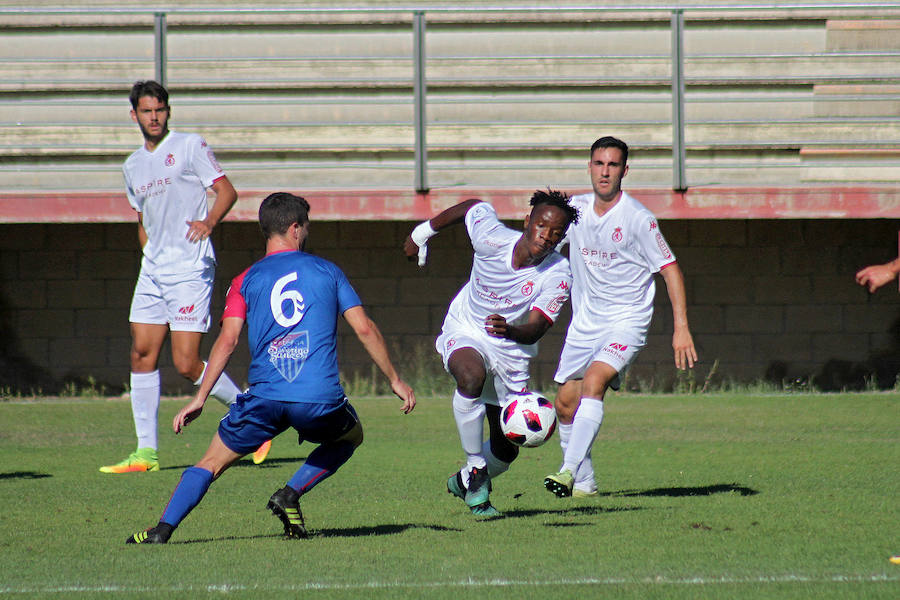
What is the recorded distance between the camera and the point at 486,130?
13.1m

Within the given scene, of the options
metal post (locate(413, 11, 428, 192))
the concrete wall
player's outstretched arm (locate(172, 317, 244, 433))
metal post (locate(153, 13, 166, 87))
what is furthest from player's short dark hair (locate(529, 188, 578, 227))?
the concrete wall

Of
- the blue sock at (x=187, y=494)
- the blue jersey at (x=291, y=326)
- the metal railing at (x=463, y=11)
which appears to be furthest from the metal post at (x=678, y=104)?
the blue sock at (x=187, y=494)

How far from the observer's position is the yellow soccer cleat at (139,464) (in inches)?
336

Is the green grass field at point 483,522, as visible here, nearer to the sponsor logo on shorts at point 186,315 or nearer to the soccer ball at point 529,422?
the soccer ball at point 529,422

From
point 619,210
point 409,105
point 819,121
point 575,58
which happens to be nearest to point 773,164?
point 819,121

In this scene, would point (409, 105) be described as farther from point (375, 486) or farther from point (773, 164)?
point (375, 486)

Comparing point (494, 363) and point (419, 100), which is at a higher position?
point (419, 100)

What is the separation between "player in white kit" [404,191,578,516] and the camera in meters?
6.80

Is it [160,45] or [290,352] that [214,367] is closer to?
[290,352]

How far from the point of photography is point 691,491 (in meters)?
7.58

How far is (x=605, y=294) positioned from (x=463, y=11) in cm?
624

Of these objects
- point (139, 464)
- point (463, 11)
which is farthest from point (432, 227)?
point (463, 11)

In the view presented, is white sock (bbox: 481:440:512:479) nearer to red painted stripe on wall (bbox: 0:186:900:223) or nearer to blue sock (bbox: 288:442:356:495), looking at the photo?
blue sock (bbox: 288:442:356:495)

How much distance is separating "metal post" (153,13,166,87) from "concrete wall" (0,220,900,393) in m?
2.06
